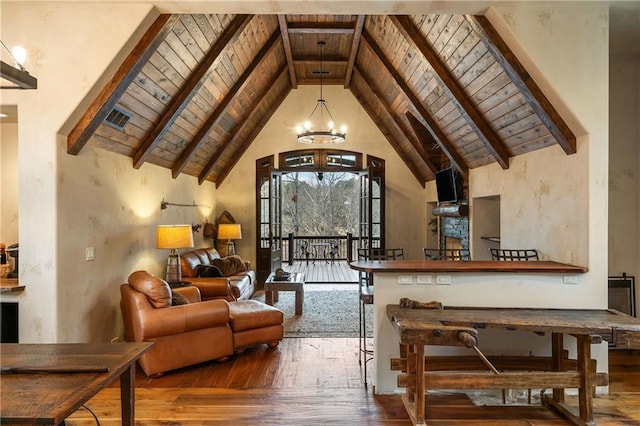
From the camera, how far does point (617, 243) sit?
389 centimetres

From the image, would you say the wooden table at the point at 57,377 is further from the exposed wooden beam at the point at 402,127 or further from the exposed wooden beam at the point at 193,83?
the exposed wooden beam at the point at 402,127

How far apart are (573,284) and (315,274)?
6.25m

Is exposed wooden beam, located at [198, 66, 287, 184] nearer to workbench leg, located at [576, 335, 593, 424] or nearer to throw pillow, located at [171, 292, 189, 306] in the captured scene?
throw pillow, located at [171, 292, 189, 306]

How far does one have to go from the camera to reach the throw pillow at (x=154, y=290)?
10.8ft

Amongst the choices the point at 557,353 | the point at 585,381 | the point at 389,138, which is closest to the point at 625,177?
the point at 557,353

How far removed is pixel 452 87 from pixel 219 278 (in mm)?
3941

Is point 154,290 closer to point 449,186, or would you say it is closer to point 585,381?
point 585,381

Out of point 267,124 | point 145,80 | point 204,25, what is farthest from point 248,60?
point 267,124

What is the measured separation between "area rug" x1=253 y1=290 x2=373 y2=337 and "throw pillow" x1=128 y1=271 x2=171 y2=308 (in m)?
1.60

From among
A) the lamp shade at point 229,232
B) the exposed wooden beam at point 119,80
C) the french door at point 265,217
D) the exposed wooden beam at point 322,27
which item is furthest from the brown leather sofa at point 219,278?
the exposed wooden beam at point 322,27

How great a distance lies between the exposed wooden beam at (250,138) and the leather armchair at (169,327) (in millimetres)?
4514

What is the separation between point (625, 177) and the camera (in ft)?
12.8

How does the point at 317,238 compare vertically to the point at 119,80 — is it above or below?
below

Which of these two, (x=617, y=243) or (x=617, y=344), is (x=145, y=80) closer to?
(x=617, y=344)
